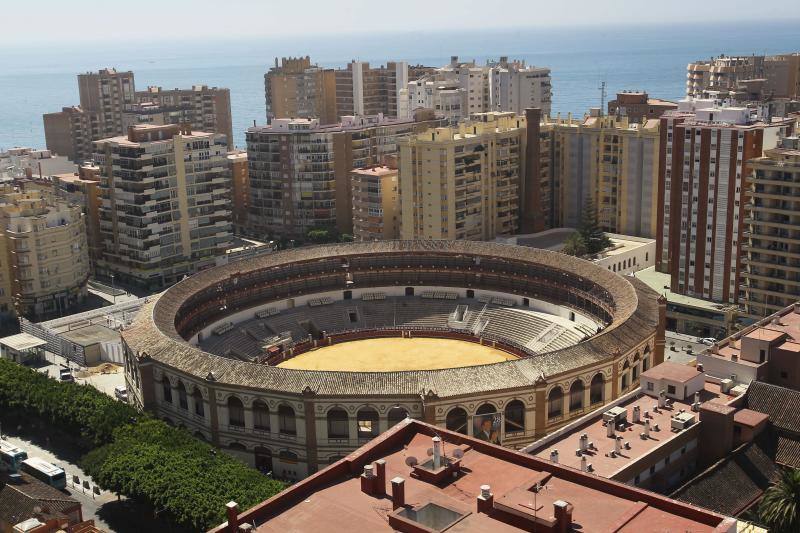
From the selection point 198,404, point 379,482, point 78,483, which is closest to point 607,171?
point 198,404

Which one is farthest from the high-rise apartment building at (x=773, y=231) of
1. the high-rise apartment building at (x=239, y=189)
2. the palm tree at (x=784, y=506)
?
the high-rise apartment building at (x=239, y=189)

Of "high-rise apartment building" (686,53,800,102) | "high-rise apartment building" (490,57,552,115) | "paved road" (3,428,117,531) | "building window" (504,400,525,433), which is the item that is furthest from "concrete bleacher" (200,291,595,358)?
"high-rise apartment building" (686,53,800,102)

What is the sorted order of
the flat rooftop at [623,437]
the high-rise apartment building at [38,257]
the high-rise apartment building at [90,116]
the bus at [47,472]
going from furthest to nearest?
the high-rise apartment building at [90,116] → the high-rise apartment building at [38,257] → the bus at [47,472] → the flat rooftop at [623,437]

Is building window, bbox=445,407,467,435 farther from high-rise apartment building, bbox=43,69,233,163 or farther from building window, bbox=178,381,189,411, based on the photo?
high-rise apartment building, bbox=43,69,233,163

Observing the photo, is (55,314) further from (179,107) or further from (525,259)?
(179,107)

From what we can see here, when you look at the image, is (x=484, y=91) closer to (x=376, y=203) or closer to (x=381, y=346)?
(x=376, y=203)

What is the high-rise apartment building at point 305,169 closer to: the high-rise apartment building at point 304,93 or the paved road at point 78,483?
the high-rise apartment building at point 304,93
